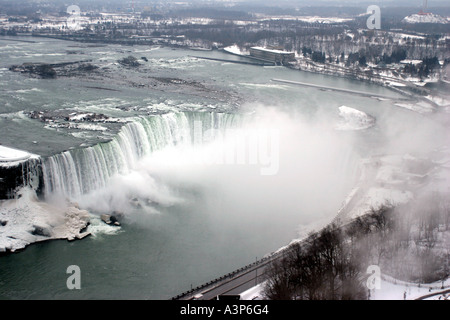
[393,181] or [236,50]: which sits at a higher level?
[236,50]

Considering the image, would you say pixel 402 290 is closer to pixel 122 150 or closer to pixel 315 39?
pixel 122 150

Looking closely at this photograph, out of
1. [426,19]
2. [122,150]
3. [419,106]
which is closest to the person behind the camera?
[122,150]

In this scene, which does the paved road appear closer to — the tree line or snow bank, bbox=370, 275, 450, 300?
the tree line

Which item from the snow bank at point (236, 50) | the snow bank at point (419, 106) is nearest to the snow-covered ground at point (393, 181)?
the snow bank at point (419, 106)

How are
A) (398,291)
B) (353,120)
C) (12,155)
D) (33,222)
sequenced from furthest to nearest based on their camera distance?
(353,120), (12,155), (33,222), (398,291)

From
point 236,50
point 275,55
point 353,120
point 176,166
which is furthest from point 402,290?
point 236,50

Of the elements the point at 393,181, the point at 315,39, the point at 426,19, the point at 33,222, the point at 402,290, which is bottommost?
the point at 402,290

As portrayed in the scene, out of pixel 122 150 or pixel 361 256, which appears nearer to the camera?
pixel 361 256

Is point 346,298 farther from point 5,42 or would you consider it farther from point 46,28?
point 46,28
